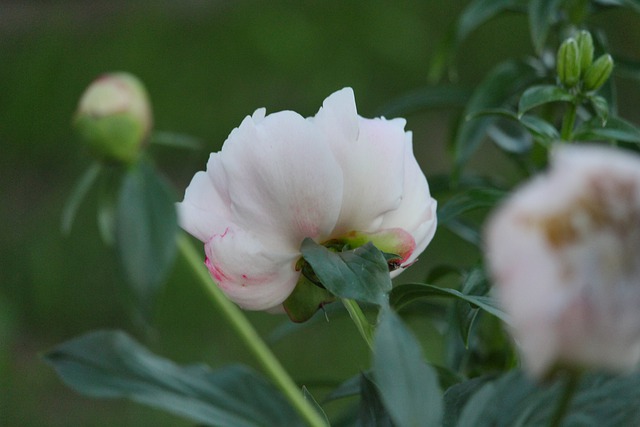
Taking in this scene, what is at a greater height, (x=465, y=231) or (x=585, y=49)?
(x=585, y=49)

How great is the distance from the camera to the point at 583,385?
11.1 inches

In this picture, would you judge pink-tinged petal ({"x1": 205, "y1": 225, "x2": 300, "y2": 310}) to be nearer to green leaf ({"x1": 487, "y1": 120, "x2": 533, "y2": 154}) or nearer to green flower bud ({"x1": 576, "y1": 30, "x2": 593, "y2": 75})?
green flower bud ({"x1": 576, "y1": 30, "x2": 593, "y2": 75})

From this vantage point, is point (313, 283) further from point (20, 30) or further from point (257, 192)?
point (20, 30)

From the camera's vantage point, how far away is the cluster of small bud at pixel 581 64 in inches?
18.6

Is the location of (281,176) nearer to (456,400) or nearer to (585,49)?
(456,400)

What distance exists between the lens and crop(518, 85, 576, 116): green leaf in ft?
1.55

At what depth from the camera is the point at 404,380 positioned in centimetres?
25

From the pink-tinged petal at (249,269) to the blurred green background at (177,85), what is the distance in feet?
4.69

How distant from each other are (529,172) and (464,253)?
1235 mm

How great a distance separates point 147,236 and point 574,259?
0.53 ft

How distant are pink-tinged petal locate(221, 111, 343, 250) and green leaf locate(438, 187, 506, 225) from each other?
0.17 meters

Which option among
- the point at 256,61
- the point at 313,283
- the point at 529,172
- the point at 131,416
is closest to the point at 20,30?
the point at 256,61

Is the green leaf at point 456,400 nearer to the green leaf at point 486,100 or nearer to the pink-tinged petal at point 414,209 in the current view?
the pink-tinged petal at point 414,209

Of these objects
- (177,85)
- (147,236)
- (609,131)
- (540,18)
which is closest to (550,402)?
(147,236)
